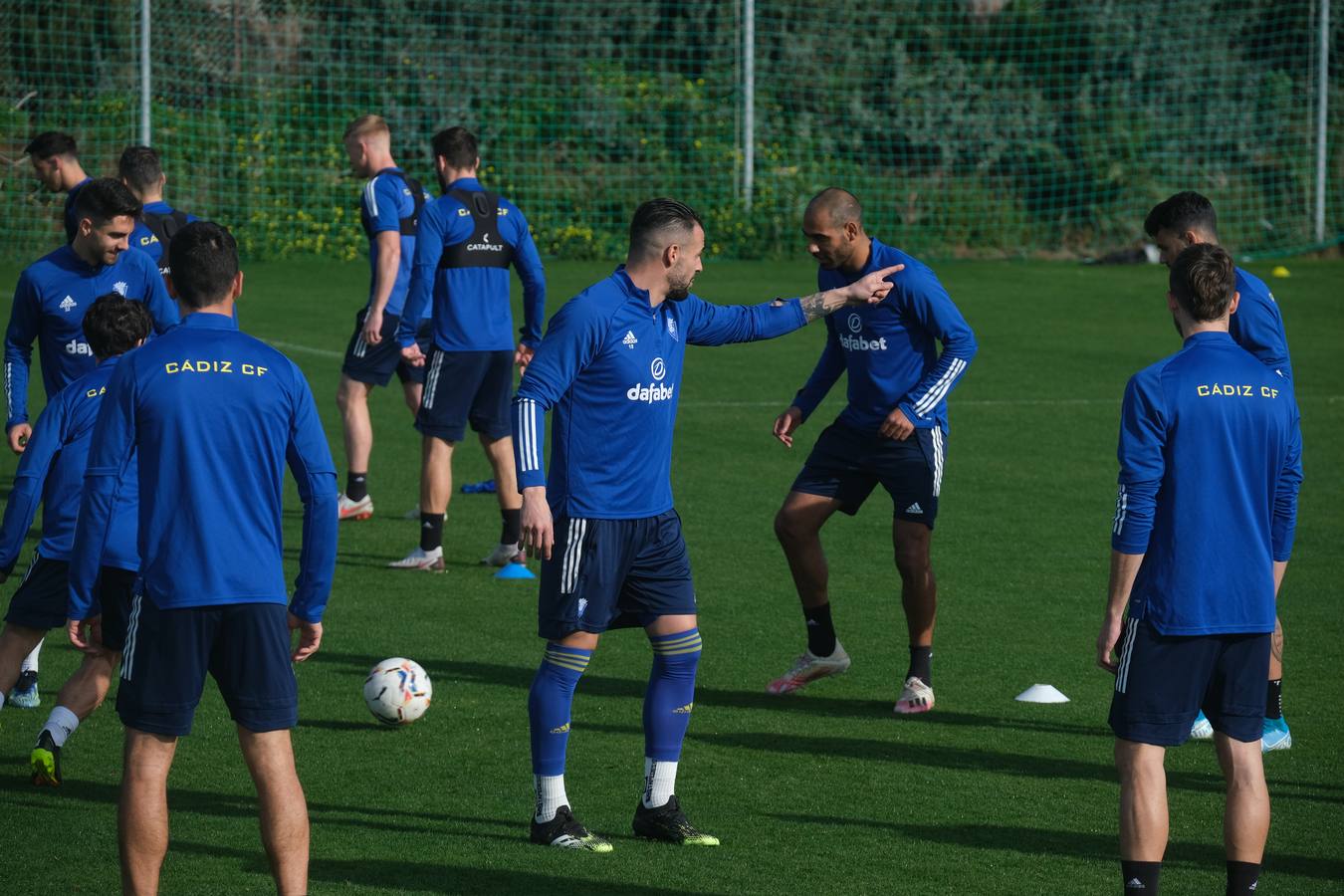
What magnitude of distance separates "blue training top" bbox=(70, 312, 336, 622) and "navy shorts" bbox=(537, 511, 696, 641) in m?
1.24

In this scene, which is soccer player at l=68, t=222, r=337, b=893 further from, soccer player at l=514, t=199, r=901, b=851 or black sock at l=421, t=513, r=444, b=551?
black sock at l=421, t=513, r=444, b=551

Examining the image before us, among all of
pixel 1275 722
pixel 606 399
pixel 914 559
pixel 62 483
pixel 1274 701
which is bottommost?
pixel 1275 722

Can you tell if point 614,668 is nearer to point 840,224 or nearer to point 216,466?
point 840,224

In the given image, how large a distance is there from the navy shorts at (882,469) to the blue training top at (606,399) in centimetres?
192

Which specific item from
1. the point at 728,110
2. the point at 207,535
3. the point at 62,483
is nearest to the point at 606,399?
the point at 207,535

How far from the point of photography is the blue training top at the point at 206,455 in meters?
4.82

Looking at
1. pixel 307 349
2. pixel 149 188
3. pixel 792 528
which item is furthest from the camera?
pixel 307 349

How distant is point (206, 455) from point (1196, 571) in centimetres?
280

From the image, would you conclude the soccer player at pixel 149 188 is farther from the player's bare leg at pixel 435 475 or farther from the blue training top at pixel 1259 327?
the blue training top at pixel 1259 327

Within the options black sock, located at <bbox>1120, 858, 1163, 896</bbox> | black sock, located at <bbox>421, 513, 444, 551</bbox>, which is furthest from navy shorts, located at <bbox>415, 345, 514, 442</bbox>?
black sock, located at <bbox>1120, 858, 1163, 896</bbox>

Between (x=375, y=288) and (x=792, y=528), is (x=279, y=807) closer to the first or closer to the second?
(x=792, y=528)

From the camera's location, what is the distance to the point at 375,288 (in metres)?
11.5

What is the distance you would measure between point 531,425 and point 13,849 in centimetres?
225

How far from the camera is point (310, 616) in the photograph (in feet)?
16.6
